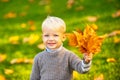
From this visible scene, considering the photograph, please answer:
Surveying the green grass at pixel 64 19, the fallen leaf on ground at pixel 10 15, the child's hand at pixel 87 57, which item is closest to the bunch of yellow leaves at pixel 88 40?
the child's hand at pixel 87 57

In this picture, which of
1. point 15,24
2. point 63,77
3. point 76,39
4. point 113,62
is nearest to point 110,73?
point 113,62

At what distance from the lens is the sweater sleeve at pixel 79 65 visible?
3.64 meters

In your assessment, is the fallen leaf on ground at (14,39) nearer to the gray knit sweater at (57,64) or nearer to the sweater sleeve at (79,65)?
the gray knit sweater at (57,64)

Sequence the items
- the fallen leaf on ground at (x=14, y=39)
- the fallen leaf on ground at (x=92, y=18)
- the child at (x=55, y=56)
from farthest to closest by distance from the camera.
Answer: the fallen leaf on ground at (x=92, y=18) → the fallen leaf on ground at (x=14, y=39) → the child at (x=55, y=56)

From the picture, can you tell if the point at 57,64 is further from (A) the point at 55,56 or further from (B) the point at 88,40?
(B) the point at 88,40

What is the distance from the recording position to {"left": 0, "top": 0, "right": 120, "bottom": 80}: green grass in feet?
17.2

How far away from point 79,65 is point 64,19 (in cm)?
388

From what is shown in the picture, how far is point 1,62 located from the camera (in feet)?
19.5

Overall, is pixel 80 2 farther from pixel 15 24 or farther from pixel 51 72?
pixel 51 72

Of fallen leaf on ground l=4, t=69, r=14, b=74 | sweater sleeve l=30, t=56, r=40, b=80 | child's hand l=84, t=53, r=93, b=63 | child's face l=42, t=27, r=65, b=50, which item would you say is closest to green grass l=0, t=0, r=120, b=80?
fallen leaf on ground l=4, t=69, r=14, b=74

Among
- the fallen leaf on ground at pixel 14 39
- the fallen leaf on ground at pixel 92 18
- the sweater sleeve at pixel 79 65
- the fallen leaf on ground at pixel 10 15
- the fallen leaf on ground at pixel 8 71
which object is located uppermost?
the fallen leaf on ground at pixel 10 15

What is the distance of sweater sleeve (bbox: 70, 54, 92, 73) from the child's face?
0.21 metres

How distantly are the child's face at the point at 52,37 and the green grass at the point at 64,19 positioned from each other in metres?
1.09

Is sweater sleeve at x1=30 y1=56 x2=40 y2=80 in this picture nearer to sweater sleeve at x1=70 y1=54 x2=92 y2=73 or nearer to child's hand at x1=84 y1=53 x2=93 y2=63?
sweater sleeve at x1=70 y1=54 x2=92 y2=73
